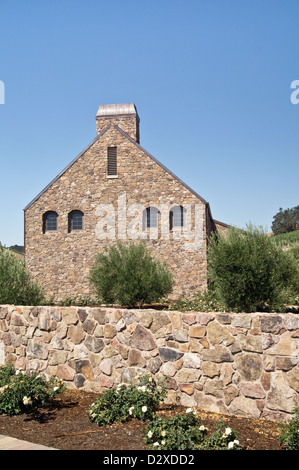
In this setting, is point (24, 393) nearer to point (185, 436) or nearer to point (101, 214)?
point (185, 436)

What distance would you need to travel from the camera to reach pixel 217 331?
6.57 metres

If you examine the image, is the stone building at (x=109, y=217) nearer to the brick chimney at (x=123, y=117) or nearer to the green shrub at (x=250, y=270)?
the brick chimney at (x=123, y=117)

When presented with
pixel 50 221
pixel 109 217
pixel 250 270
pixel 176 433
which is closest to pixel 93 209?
pixel 109 217

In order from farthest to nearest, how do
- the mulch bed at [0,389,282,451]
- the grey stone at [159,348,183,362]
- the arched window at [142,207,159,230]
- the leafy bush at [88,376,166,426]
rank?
the arched window at [142,207,159,230], the grey stone at [159,348,183,362], the leafy bush at [88,376,166,426], the mulch bed at [0,389,282,451]

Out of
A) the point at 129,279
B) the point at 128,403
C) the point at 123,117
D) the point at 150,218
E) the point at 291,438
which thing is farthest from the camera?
the point at 123,117

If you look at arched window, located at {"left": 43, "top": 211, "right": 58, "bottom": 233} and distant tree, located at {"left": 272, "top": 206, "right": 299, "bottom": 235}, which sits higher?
distant tree, located at {"left": 272, "top": 206, "right": 299, "bottom": 235}

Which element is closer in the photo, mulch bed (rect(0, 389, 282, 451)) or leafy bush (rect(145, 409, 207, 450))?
leafy bush (rect(145, 409, 207, 450))

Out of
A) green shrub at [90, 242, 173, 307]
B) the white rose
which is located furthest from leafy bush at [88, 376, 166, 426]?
green shrub at [90, 242, 173, 307]

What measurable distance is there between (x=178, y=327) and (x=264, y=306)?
9149 millimetres

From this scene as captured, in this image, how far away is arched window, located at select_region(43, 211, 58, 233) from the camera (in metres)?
24.1

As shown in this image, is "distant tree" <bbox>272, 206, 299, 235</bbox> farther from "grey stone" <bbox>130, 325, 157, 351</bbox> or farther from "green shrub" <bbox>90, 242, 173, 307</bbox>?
"grey stone" <bbox>130, 325, 157, 351</bbox>

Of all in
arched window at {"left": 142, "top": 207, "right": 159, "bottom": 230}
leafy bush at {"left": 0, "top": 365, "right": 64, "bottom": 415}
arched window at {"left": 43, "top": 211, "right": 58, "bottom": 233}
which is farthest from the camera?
arched window at {"left": 43, "top": 211, "right": 58, "bottom": 233}

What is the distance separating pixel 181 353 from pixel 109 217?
1717cm

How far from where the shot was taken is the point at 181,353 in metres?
6.84
